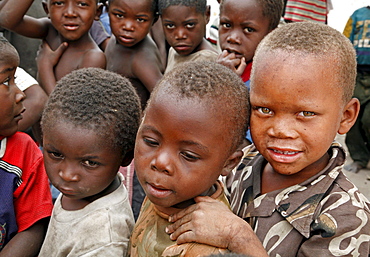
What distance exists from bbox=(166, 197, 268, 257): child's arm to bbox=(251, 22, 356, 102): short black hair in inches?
22.2

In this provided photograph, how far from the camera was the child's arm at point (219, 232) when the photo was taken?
144cm

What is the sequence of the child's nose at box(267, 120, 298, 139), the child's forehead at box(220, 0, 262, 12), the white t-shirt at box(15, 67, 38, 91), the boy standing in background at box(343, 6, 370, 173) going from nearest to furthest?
1. the child's nose at box(267, 120, 298, 139)
2. the child's forehead at box(220, 0, 262, 12)
3. the white t-shirt at box(15, 67, 38, 91)
4. the boy standing in background at box(343, 6, 370, 173)

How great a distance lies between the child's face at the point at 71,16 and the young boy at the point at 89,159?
1.52 m

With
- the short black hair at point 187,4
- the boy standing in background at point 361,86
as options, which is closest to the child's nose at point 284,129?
the short black hair at point 187,4

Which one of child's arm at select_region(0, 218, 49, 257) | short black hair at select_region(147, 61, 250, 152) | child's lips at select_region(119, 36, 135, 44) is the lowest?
child's arm at select_region(0, 218, 49, 257)

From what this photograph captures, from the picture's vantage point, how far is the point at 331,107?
1.55 meters

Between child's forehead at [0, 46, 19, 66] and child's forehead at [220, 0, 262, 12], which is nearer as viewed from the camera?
child's forehead at [0, 46, 19, 66]

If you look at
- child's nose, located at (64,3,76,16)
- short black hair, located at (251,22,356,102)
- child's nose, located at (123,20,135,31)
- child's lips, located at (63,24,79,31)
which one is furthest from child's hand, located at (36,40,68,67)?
short black hair, located at (251,22,356,102)

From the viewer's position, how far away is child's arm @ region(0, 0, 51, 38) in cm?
344

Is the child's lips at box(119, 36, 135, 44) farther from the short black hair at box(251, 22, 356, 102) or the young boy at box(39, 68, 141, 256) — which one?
the short black hair at box(251, 22, 356, 102)

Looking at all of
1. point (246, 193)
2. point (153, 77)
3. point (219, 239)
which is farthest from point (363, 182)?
point (219, 239)

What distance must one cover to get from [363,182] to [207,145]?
4327mm

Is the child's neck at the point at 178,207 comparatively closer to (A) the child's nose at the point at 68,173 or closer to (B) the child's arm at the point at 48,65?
(A) the child's nose at the point at 68,173

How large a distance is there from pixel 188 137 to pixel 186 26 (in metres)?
2.09
